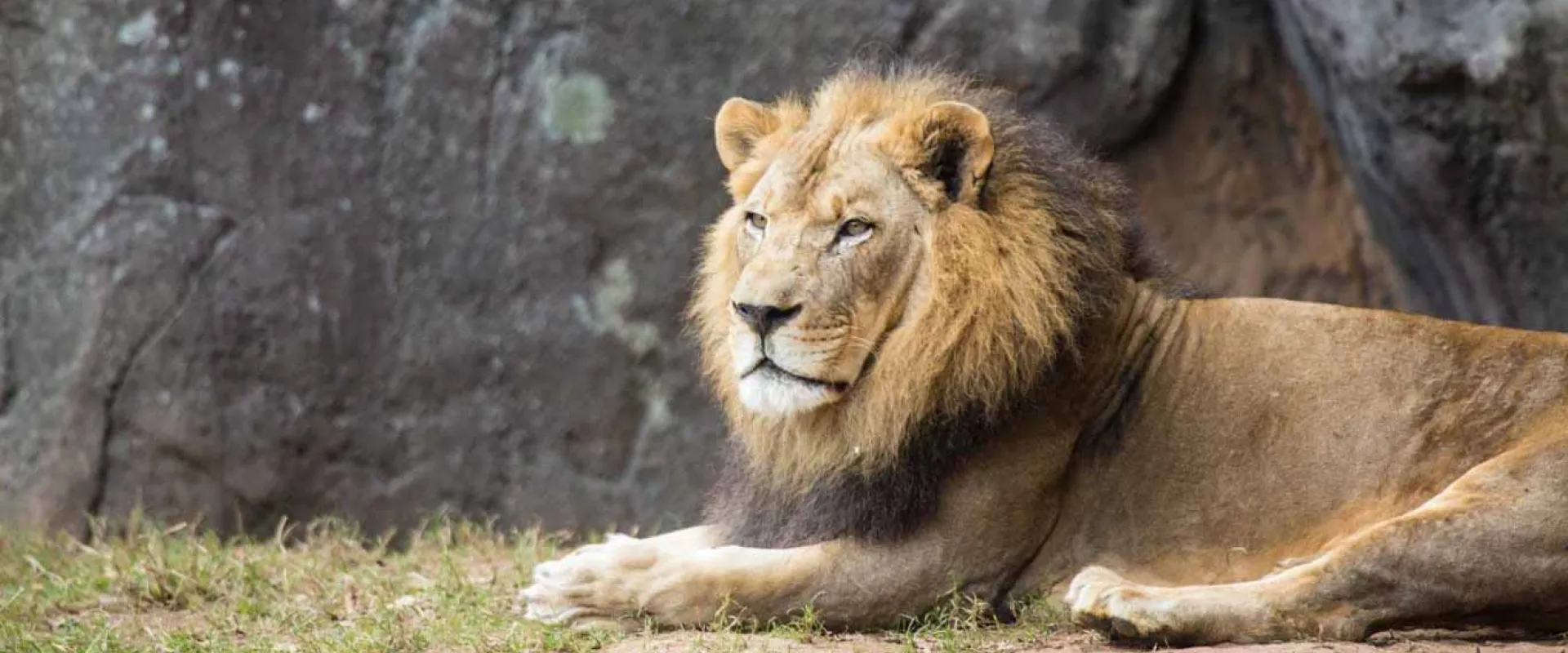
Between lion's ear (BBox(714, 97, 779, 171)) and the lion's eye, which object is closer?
the lion's eye

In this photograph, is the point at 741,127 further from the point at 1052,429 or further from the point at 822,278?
the point at 1052,429

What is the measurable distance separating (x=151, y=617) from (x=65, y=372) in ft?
7.55

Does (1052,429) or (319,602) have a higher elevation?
(1052,429)

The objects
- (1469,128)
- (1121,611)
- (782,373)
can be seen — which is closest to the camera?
(1121,611)

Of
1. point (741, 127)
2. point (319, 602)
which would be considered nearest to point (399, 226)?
point (319, 602)

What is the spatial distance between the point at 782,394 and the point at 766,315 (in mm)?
211

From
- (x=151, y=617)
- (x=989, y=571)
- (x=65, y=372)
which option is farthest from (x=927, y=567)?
(x=65, y=372)

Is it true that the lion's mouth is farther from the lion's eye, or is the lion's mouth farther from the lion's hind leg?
the lion's hind leg

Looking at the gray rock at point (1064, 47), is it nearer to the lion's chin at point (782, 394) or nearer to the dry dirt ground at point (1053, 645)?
the lion's chin at point (782, 394)

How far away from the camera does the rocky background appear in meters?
7.82

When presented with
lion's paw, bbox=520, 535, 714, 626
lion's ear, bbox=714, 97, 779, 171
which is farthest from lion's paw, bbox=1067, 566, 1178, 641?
lion's ear, bbox=714, 97, 779, 171

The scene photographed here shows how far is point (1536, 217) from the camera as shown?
6891mm

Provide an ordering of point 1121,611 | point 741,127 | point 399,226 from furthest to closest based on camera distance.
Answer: point 399,226 < point 741,127 < point 1121,611

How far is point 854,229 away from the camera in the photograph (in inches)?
209
